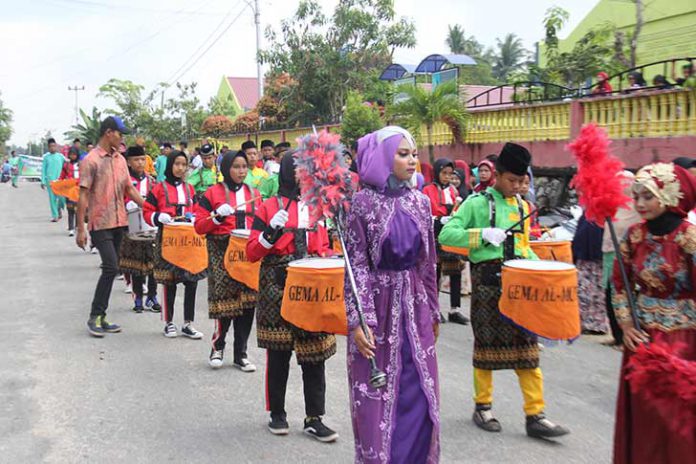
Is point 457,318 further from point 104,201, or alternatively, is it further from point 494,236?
point 104,201

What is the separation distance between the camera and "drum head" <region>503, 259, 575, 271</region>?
4770 mm

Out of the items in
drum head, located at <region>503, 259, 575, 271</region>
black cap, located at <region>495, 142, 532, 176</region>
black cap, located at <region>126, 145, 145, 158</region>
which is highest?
black cap, located at <region>126, 145, 145, 158</region>

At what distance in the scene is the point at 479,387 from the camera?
17.3 feet

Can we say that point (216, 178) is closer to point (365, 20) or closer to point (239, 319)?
point (239, 319)

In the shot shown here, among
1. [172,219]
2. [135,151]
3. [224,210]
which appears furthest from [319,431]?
[135,151]

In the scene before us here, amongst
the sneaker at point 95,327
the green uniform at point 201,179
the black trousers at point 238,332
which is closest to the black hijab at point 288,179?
the black trousers at point 238,332

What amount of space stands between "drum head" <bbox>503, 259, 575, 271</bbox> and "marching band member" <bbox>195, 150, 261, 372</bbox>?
2.46 meters

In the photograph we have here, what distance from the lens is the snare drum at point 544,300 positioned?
467 centimetres

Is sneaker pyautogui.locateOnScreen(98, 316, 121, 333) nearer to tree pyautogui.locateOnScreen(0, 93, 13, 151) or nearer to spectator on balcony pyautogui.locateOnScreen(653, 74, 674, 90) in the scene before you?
spectator on balcony pyautogui.locateOnScreen(653, 74, 674, 90)

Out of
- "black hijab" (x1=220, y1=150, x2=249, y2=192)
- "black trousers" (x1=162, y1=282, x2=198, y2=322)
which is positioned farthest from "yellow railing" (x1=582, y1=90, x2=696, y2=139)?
"black trousers" (x1=162, y1=282, x2=198, y2=322)

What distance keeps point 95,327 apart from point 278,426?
12.0 feet

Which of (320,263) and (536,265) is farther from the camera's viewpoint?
(536,265)

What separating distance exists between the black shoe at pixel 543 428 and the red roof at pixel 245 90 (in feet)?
190

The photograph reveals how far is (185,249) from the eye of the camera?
7340 millimetres
